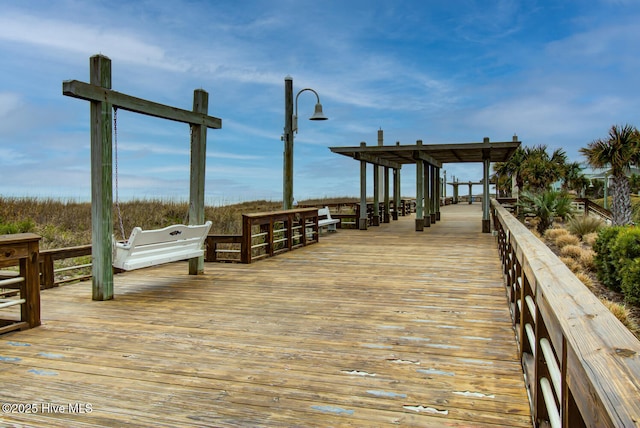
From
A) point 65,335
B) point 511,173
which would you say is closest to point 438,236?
point 65,335

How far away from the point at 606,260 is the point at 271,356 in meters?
8.13

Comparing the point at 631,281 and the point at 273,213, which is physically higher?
the point at 273,213

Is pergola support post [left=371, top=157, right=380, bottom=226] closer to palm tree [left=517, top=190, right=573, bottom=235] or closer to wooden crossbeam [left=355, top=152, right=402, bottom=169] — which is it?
wooden crossbeam [left=355, top=152, right=402, bottom=169]

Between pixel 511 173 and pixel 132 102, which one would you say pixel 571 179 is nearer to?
pixel 511 173

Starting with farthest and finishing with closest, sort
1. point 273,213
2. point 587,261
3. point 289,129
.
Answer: point 587,261
point 289,129
point 273,213

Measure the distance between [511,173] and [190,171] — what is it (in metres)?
37.0

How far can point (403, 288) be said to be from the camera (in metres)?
5.67

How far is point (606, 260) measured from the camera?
29.5ft

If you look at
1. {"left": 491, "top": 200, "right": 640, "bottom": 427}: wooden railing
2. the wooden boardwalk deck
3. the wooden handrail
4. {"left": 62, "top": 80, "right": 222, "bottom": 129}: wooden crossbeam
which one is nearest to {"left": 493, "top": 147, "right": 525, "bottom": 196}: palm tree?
the wooden handrail

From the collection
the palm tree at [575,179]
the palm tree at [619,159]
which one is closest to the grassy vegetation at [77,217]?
the palm tree at [619,159]

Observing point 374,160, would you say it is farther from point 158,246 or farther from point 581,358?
point 581,358

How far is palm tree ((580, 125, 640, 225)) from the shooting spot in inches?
635

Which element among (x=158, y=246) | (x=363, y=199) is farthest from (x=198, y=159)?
(x=363, y=199)

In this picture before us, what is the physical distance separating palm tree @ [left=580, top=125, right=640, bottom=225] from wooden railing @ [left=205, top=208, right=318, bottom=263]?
1144 cm
